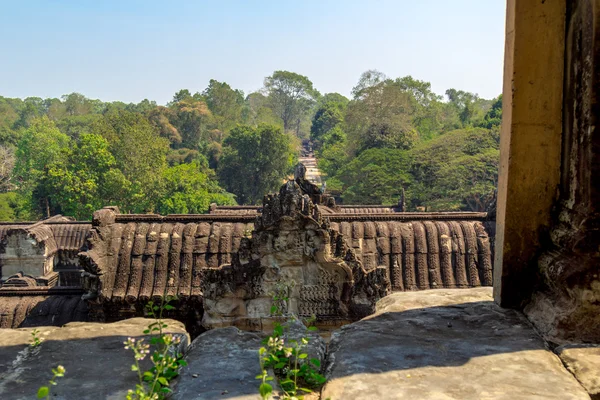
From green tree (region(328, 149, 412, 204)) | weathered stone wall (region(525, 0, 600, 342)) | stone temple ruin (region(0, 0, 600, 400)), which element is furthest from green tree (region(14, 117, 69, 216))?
weathered stone wall (region(525, 0, 600, 342))

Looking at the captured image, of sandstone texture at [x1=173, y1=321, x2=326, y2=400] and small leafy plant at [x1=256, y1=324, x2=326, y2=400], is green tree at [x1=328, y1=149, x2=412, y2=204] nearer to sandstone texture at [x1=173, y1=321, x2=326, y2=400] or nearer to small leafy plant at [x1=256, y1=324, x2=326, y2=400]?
sandstone texture at [x1=173, y1=321, x2=326, y2=400]

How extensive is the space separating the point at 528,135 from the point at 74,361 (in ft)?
8.91

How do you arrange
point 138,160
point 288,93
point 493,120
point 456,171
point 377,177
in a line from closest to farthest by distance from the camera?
point 138,160 < point 456,171 < point 377,177 < point 493,120 < point 288,93

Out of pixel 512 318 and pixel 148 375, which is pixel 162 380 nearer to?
pixel 148 375

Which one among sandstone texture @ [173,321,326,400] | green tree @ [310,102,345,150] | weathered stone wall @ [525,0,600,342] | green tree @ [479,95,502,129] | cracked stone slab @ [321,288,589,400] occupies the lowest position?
sandstone texture @ [173,321,326,400]

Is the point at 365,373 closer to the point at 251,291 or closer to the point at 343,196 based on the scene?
the point at 251,291

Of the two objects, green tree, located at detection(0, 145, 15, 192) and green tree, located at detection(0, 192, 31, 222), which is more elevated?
green tree, located at detection(0, 145, 15, 192)

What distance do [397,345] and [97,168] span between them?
26705 mm

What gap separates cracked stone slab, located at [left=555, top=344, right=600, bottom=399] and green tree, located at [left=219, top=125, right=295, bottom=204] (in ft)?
123

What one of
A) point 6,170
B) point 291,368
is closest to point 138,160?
point 6,170

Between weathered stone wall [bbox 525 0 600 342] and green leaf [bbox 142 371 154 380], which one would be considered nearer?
green leaf [bbox 142 371 154 380]

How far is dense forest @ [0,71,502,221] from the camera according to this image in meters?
28.1

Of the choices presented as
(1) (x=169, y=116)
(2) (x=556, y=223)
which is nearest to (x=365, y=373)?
(2) (x=556, y=223)

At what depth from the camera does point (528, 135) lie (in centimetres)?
344
